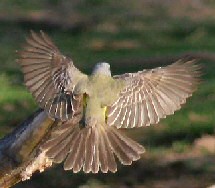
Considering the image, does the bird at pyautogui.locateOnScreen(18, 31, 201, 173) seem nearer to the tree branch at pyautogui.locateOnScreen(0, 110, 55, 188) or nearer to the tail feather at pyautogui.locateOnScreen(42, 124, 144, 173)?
the tail feather at pyautogui.locateOnScreen(42, 124, 144, 173)

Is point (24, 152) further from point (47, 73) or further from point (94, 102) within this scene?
point (47, 73)

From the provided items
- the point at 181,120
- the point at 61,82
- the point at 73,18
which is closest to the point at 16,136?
the point at 61,82

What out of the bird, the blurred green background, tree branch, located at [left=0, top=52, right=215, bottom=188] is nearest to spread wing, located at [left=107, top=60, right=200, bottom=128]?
the bird

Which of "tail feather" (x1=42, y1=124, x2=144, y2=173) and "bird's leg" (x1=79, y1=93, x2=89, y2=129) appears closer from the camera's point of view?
"tail feather" (x1=42, y1=124, x2=144, y2=173)

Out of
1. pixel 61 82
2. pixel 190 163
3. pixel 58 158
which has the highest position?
pixel 61 82

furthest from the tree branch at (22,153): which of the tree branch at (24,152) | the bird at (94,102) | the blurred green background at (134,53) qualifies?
the blurred green background at (134,53)

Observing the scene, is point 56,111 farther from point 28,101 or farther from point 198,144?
point 28,101
